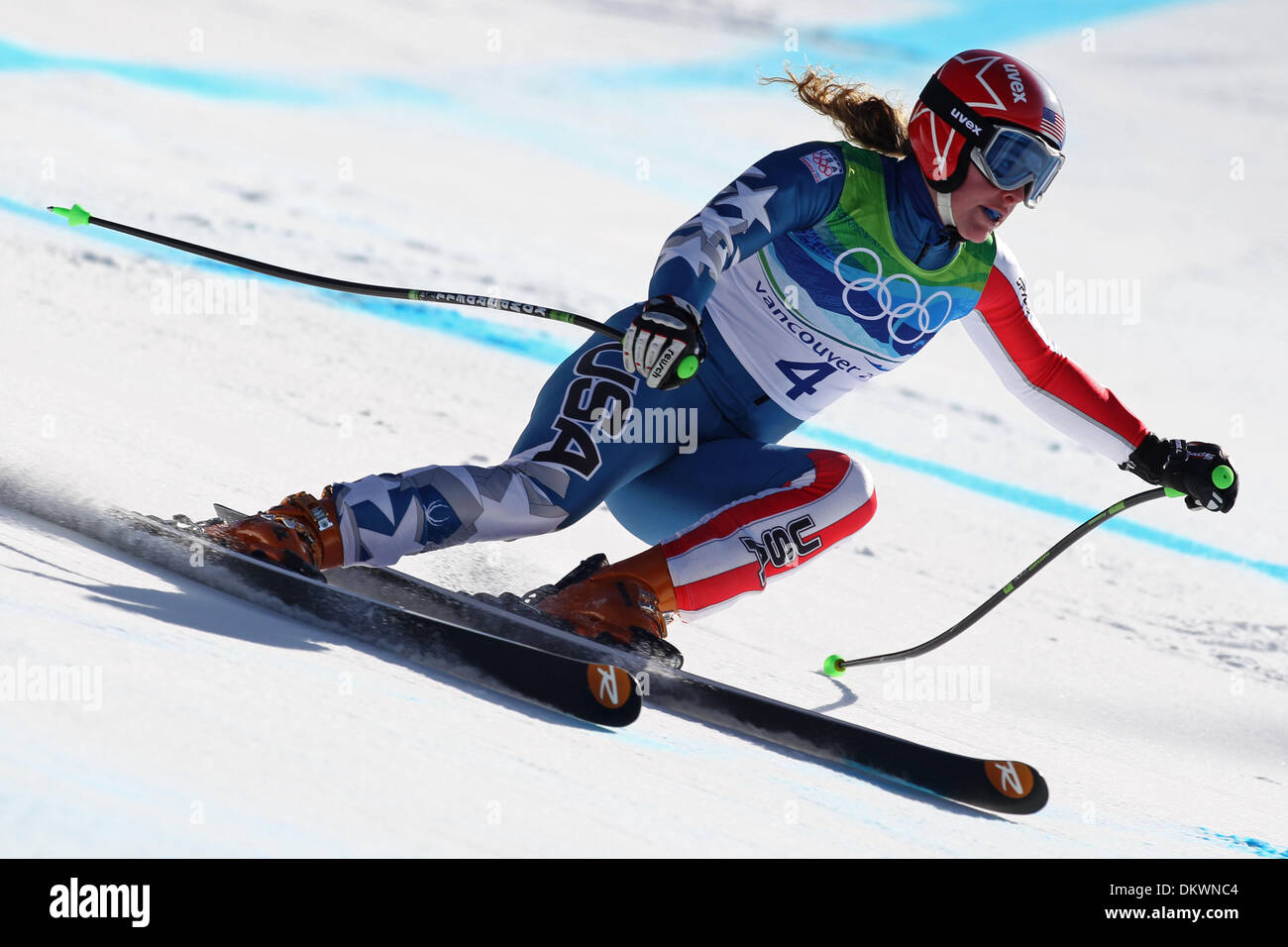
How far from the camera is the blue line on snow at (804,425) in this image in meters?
7.01

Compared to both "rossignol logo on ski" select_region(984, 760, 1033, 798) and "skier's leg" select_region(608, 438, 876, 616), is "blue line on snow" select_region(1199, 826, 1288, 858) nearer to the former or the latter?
"rossignol logo on ski" select_region(984, 760, 1033, 798)

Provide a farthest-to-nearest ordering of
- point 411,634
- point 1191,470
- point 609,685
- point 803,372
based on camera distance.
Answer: point 1191,470, point 803,372, point 411,634, point 609,685

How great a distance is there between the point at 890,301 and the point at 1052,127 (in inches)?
20.0

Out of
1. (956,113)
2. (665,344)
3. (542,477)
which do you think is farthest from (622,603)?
(956,113)

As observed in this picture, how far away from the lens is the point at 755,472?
2883mm

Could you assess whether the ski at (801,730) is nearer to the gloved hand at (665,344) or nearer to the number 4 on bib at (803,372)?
the gloved hand at (665,344)

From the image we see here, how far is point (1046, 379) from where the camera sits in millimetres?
3182

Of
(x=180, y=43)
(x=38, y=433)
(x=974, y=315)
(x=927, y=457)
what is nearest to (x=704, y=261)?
(x=974, y=315)

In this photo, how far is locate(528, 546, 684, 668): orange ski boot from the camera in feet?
8.63

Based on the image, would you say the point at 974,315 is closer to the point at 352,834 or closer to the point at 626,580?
the point at 626,580

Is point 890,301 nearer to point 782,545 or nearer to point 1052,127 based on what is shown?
point 1052,127

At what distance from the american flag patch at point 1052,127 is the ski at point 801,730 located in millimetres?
1342

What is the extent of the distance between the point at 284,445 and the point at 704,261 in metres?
2.36

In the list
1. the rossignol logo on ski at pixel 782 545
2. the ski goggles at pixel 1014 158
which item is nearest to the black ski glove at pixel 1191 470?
the ski goggles at pixel 1014 158
